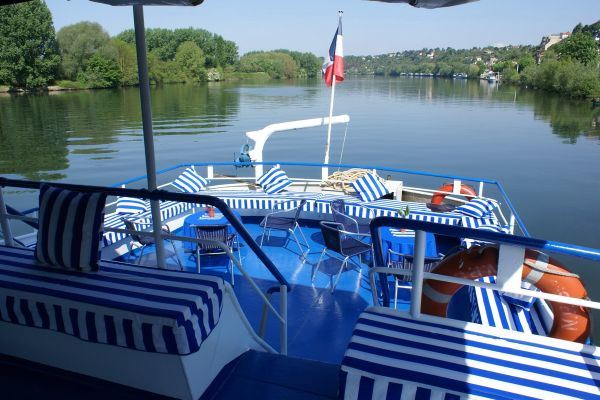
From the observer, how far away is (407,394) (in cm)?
168

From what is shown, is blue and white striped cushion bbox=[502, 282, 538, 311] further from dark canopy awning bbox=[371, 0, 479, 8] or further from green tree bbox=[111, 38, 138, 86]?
green tree bbox=[111, 38, 138, 86]

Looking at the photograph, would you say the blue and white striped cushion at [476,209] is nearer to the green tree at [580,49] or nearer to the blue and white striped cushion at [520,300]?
the blue and white striped cushion at [520,300]

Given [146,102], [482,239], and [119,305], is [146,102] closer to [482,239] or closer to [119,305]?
[119,305]

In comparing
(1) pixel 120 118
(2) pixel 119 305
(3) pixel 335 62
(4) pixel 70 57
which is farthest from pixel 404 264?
(4) pixel 70 57

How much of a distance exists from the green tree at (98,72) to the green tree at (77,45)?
2.43ft

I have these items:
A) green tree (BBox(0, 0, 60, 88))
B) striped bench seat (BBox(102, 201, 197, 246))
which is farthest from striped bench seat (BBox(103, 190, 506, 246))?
green tree (BBox(0, 0, 60, 88))

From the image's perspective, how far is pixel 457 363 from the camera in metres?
1.81

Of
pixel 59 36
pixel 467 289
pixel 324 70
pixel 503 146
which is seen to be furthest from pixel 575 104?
pixel 59 36

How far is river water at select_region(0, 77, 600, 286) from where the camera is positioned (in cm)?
1747

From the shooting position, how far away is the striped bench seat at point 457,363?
1.68 meters

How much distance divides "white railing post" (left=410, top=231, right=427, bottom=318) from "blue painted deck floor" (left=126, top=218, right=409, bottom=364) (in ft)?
6.29

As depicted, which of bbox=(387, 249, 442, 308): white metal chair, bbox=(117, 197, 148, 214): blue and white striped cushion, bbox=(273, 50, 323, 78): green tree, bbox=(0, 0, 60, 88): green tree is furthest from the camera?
bbox=(273, 50, 323, 78): green tree

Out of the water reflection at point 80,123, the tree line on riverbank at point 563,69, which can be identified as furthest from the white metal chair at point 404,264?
the tree line on riverbank at point 563,69

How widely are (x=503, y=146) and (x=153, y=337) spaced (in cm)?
2692
